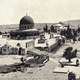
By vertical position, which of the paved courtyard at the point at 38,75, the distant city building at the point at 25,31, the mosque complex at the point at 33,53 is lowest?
the paved courtyard at the point at 38,75

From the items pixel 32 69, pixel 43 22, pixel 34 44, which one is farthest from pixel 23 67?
pixel 43 22

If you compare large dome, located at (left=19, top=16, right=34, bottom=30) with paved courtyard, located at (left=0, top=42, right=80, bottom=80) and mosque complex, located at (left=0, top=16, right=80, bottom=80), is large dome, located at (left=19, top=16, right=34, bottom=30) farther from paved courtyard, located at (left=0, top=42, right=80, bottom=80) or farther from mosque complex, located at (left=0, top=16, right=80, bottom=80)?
paved courtyard, located at (left=0, top=42, right=80, bottom=80)

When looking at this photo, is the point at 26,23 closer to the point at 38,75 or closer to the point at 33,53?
the point at 33,53

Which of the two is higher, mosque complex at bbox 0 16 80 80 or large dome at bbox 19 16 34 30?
large dome at bbox 19 16 34 30

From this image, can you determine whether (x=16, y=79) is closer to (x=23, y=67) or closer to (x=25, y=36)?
(x=23, y=67)

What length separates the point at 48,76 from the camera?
157 feet

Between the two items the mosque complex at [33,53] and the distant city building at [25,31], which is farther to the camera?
the distant city building at [25,31]

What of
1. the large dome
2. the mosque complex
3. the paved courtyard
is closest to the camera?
the paved courtyard

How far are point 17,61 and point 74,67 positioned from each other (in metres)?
10.7

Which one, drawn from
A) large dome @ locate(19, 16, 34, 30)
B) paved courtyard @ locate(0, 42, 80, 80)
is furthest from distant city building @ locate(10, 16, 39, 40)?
paved courtyard @ locate(0, 42, 80, 80)

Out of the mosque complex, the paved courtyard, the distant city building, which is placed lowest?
the paved courtyard

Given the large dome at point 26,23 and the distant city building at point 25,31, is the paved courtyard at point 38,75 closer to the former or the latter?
the distant city building at point 25,31

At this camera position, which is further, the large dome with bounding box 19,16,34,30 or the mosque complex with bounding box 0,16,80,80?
the large dome with bounding box 19,16,34,30

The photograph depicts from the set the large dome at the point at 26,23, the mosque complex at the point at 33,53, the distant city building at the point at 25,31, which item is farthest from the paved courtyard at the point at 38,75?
the large dome at the point at 26,23
